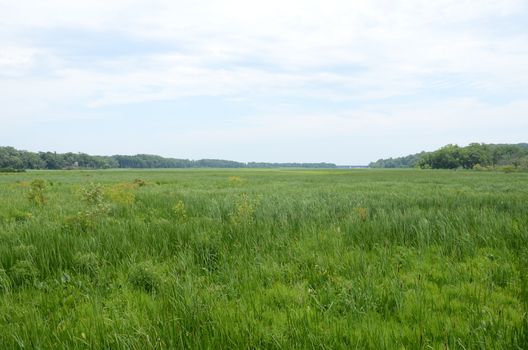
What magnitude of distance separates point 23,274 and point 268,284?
3.37 m

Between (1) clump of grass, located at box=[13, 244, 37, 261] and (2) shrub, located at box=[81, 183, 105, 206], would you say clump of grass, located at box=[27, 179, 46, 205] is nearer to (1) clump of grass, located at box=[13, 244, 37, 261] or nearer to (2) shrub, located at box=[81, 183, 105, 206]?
(2) shrub, located at box=[81, 183, 105, 206]

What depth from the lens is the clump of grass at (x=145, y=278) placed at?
149 inches

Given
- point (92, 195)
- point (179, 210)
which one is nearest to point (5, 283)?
point (92, 195)

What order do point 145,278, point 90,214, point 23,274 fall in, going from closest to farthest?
point 145,278 < point 23,274 < point 90,214

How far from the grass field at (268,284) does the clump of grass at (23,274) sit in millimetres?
19

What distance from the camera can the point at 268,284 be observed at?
3754mm

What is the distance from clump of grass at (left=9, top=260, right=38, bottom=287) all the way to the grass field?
19mm

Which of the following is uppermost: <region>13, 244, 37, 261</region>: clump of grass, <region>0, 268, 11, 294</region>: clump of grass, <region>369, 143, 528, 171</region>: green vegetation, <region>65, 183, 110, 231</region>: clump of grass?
<region>369, 143, 528, 171</region>: green vegetation

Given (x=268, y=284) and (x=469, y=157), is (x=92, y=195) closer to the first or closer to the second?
(x=268, y=284)

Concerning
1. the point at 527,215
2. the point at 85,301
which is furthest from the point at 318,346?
the point at 527,215

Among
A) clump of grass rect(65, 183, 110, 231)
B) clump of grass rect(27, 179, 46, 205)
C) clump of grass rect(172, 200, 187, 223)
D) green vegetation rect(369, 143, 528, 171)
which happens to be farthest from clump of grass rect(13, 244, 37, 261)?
green vegetation rect(369, 143, 528, 171)

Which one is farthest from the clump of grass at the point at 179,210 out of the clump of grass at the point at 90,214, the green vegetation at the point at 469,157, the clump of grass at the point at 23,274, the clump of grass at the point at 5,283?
the green vegetation at the point at 469,157

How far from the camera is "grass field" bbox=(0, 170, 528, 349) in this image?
8.39 ft

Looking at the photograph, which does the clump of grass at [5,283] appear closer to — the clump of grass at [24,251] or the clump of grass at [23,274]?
the clump of grass at [23,274]
